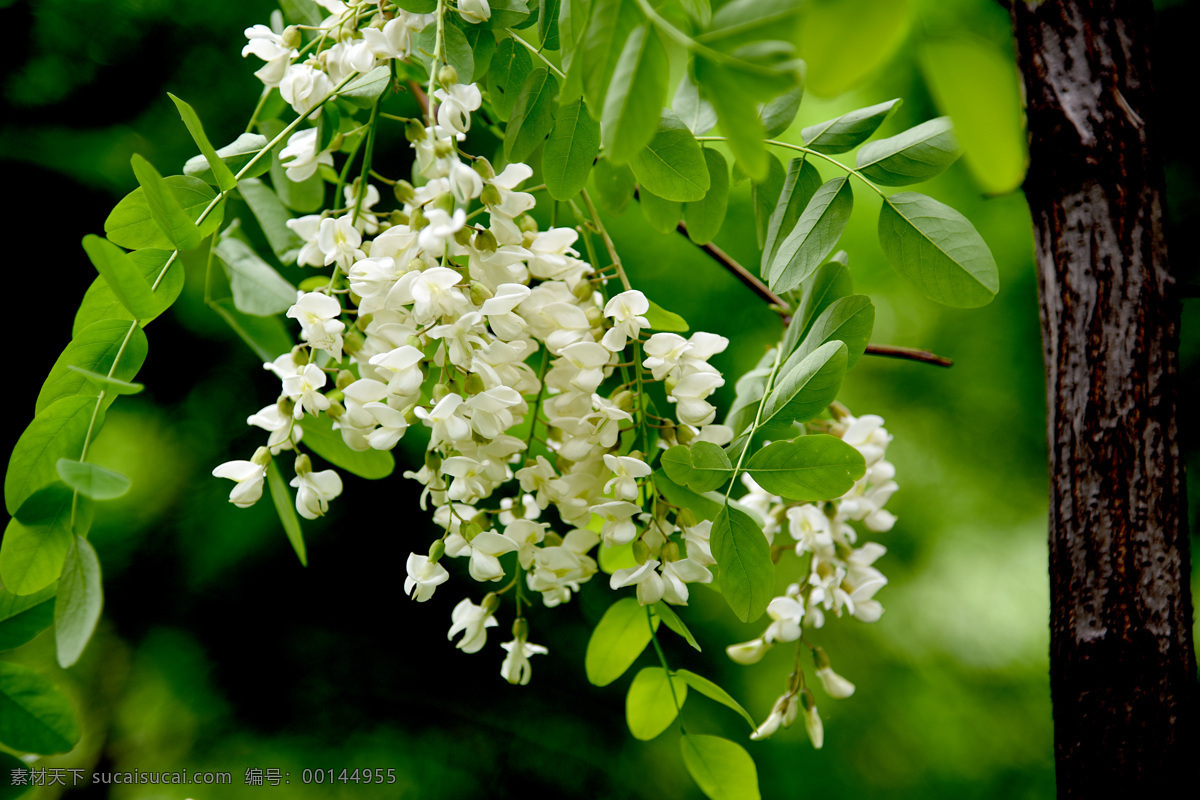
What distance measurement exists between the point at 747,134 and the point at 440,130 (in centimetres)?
15

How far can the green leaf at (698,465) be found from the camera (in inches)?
13.1

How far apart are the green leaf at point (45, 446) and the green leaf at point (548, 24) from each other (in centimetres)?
28

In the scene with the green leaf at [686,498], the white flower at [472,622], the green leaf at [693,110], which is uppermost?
the green leaf at [693,110]

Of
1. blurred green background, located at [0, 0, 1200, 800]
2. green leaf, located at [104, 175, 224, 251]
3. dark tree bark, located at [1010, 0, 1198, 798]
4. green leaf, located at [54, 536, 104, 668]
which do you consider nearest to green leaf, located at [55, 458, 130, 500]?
green leaf, located at [54, 536, 104, 668]

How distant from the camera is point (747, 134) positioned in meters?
0.20

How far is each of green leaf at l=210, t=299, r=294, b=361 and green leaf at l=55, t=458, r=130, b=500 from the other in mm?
254

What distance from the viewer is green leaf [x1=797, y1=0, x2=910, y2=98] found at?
0.15 meters

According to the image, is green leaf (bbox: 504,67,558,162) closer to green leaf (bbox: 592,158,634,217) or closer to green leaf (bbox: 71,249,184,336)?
green leaf (bbox: 592,158,634,217)

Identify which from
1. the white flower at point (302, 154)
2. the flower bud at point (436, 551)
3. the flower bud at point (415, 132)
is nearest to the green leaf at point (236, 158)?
the white flower at point (302, 154)

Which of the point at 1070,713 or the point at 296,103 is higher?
the point at 296,103

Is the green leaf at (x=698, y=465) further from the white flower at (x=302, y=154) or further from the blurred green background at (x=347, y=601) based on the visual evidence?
the blurred green background at (x=347, y=601)

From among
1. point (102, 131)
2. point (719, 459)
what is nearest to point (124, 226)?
point (719, 459)

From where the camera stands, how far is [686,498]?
1.22 feet

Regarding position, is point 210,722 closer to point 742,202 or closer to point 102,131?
point 102,131
